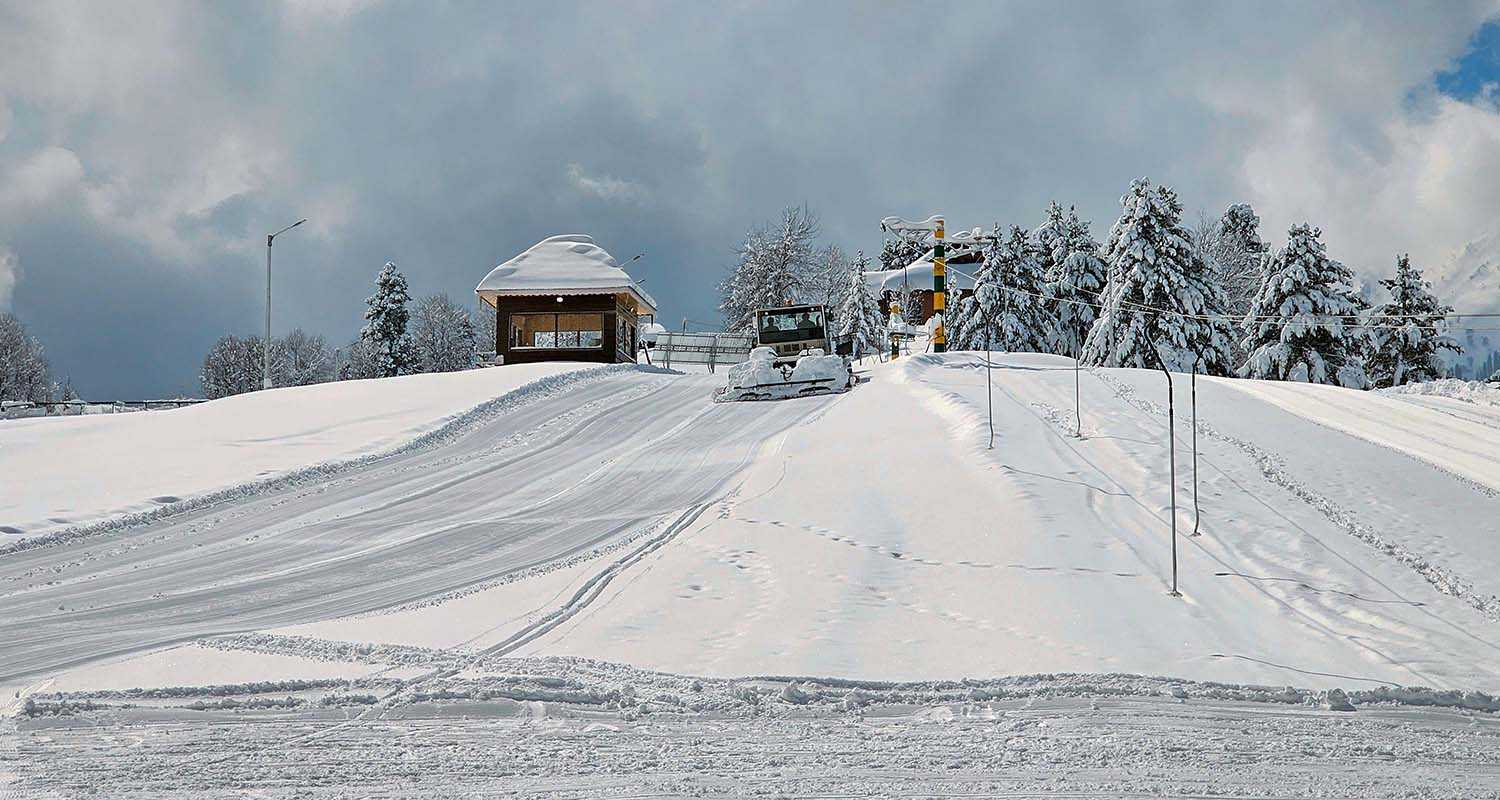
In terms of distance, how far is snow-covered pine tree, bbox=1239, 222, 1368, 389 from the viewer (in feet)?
125

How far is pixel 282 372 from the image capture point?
105562mm

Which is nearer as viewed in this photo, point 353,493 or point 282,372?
point 353,493

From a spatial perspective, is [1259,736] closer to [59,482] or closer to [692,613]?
[692,613]

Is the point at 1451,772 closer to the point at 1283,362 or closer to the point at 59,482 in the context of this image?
the point at 59,482

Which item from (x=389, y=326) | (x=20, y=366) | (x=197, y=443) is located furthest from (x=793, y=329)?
(x=20, y=366)

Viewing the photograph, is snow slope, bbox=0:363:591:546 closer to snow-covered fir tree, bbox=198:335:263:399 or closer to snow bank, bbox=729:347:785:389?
snow bank, bbox=729:347:785:389

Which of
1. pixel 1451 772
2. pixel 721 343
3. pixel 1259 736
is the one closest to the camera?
pixel 1451 772

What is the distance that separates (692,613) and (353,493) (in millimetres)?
8254

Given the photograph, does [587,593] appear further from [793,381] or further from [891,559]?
[793,381]

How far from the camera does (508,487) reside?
1409 centimetres

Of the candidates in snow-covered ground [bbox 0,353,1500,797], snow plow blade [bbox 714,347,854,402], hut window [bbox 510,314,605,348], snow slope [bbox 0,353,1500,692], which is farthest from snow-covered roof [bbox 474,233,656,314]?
snow-covered ground [bbox 0,353,1500,797]

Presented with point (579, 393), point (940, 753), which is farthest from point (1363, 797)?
point (579, 393)

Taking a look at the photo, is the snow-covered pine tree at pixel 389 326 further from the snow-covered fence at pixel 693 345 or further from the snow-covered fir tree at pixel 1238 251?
the snow-covered fir tree at pixel 1238 251

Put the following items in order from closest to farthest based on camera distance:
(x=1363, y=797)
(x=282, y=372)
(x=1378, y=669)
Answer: (x=1363, y=797)
(x=1378, y=669)
(x=282, y=372)
